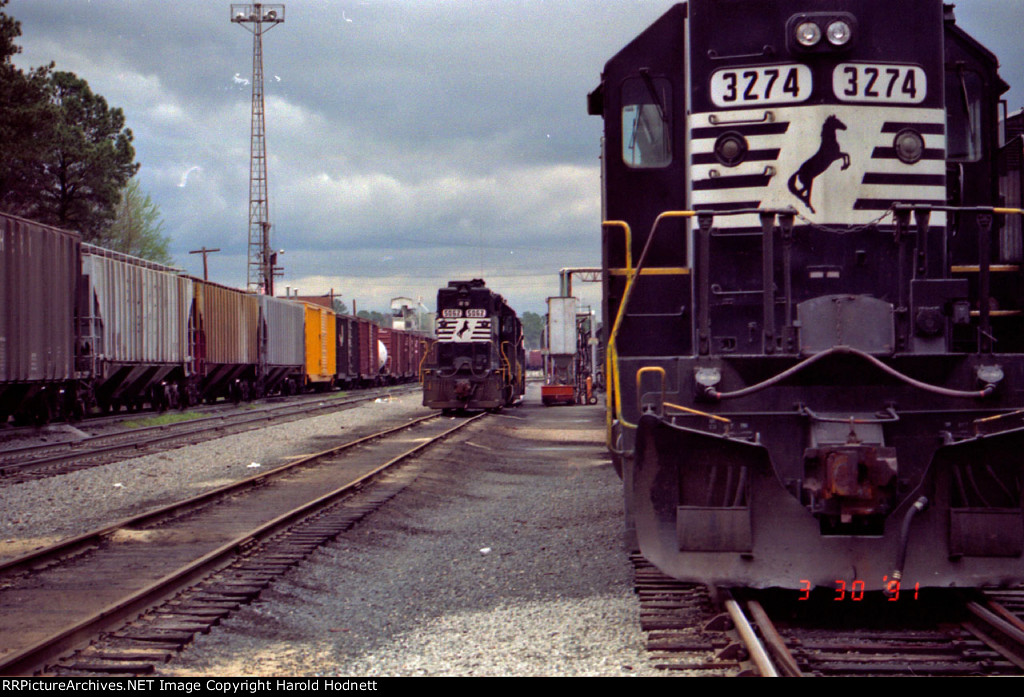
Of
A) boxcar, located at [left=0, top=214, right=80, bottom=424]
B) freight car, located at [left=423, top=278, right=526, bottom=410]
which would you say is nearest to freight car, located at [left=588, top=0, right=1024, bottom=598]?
boxcar, located at [left=0, top=214, right=80, bottom=424]

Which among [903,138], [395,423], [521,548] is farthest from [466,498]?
[395,423]

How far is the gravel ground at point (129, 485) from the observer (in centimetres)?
888

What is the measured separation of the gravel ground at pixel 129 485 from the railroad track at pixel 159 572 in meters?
→ 0.73

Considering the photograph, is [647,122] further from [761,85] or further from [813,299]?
[813,299]

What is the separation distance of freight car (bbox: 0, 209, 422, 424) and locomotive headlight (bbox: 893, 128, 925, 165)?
46.1 ft

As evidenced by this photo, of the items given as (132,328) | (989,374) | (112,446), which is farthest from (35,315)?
(989,374)

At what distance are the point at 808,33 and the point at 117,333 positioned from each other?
1754cm

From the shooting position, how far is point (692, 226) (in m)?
5.96

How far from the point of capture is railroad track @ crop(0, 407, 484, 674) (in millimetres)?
4863

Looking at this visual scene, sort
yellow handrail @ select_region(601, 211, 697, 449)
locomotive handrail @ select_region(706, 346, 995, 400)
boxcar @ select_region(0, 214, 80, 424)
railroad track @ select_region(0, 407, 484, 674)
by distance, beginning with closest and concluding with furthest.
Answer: locomotive handrail @ select_region(706, 346, 995, 400) → railroad track @ select_region(0, 407, 484, 674) → yellow handrail @ select_region(601, 211, 697, 449) → boxcar @ select_region(0, 214, 80, 424)

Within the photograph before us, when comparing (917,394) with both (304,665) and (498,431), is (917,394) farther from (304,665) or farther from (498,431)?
(498,431)

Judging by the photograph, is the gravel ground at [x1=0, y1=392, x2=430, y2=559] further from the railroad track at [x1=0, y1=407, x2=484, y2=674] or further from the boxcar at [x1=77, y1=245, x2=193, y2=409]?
the boxcar at [x1=77, y1=245, x2=193, y2=409]

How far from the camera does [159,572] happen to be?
6.66m
